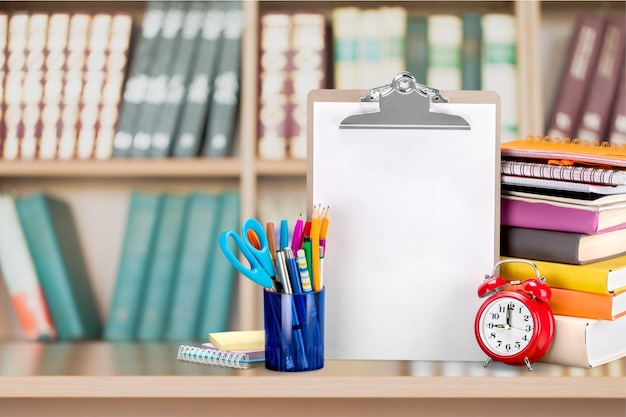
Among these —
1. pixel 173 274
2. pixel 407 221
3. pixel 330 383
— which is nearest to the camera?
pixel 330 383

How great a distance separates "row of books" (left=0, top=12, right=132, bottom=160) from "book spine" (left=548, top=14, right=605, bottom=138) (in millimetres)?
1168

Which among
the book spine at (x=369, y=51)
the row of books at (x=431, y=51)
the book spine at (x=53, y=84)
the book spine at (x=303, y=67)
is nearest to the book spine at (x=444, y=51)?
the row of books at (x=431, y=51)

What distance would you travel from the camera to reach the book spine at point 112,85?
7.31 ft

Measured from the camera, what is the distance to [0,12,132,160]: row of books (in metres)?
2.23

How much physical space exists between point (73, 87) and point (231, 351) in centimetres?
145

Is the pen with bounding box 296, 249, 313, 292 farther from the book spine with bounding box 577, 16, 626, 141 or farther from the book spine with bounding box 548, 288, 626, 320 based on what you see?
the book spine with bounding box 577, 16, 626, 141

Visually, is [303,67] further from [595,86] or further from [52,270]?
[52,270]

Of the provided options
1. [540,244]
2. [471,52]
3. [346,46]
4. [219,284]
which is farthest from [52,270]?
[540,244]

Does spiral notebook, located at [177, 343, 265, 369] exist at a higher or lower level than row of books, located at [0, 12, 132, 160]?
lower

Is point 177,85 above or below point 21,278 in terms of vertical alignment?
above

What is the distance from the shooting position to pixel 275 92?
222 centimetres

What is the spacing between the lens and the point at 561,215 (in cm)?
97

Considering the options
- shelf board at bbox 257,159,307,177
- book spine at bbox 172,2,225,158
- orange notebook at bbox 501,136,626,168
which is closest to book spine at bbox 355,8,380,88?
shelf board at bbox 257,159,307,177

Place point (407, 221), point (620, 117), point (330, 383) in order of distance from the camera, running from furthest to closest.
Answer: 1. point (620, 117)
2. point (407, 221)
3. point (330, 383)
